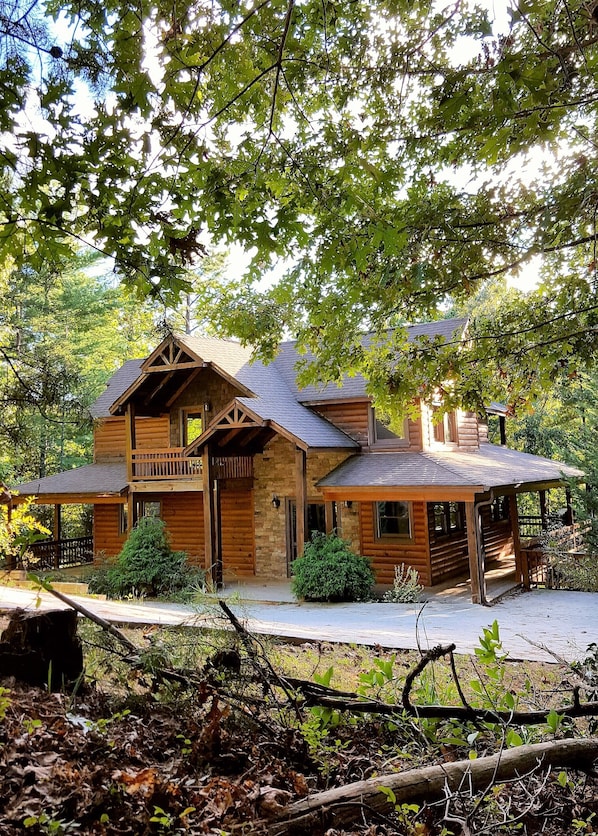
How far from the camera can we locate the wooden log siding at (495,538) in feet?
64.9

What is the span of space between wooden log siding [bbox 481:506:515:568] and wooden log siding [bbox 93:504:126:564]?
1203 cm

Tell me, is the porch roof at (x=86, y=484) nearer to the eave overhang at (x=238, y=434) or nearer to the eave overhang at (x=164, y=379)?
the eave overhang at (x=164, y=379)

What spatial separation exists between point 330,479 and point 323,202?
1171 cm

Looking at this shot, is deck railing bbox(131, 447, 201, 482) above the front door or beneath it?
above

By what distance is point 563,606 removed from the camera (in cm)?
1231

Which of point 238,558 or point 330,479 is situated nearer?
point 330,479

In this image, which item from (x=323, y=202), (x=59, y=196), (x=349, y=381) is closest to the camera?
(x=59, y=196)

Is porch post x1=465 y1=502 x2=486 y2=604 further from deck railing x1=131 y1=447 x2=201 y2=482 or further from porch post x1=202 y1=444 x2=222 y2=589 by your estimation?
deck railing x1=131 y1=447 x2=201 y2=482

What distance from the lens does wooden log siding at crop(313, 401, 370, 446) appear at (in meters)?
17.1

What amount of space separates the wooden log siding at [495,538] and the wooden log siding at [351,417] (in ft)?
18.9

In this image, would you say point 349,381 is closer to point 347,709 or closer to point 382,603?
point 382,603

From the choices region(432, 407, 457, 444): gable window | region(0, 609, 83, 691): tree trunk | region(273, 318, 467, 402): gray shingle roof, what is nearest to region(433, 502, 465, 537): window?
region(432, 407, 457, 444): gable window

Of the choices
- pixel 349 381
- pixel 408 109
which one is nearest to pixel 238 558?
pixel 349 381

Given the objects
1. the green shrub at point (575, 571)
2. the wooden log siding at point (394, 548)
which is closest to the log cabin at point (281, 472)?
the wooden log siding at point (394, 548)
